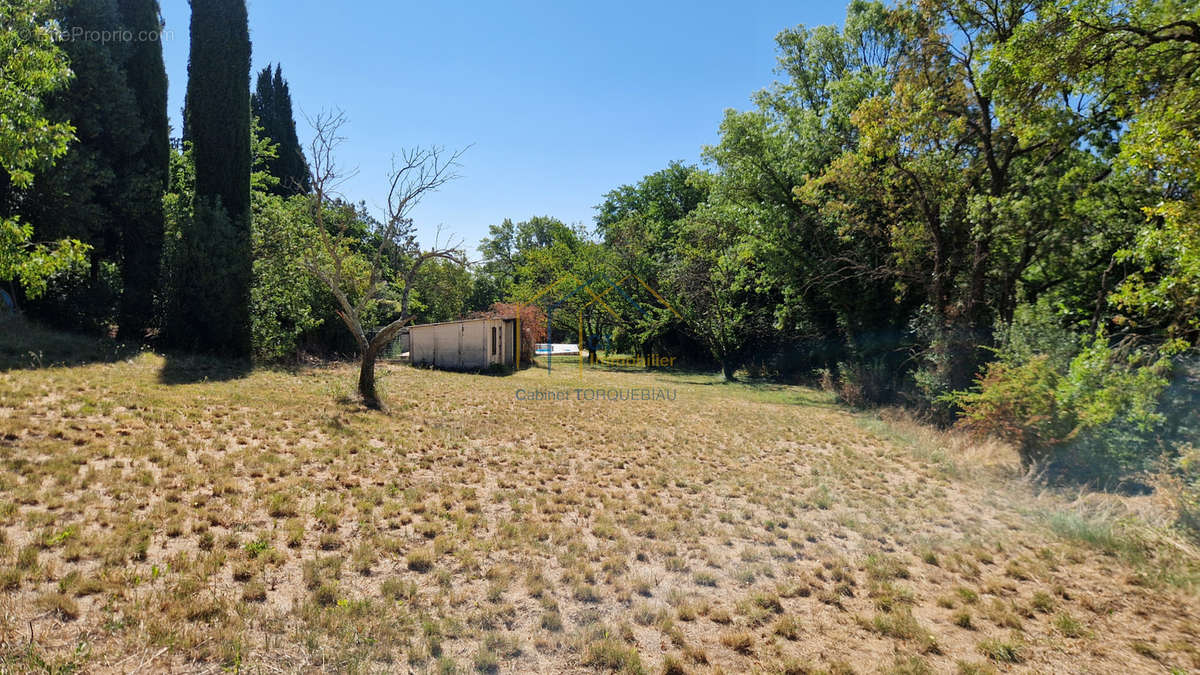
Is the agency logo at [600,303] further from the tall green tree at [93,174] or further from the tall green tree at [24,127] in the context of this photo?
the tall green tree at [24,127]

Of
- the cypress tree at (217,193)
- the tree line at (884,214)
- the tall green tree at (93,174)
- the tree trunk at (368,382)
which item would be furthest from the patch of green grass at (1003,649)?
the tall green tree at (93,174)

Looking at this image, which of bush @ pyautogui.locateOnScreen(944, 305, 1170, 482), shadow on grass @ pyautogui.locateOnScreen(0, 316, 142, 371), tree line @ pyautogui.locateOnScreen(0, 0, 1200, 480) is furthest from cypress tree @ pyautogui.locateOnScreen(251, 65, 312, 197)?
bush @ pyautogui.locateOnScreen(944, 305, 1170, 482)

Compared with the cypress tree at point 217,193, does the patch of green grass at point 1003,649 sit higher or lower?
lower

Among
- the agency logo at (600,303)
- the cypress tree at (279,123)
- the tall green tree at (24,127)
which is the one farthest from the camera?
the cypress tree at (279,123)

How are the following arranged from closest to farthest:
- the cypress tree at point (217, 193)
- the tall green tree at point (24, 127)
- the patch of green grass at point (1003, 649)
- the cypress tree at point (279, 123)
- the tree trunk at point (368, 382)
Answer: the patch of green grass at point (1003, 649) < the tall green tree at point (24, 127) < the tree trunk at point (368, 382) < the cypress tree at point (217, 193) < the cypress tree at point (279, 123)

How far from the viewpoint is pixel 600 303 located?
29031 mm

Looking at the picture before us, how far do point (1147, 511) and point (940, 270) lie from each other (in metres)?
7.20

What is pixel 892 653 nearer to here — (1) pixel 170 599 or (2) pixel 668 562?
(2) pixel 668 562

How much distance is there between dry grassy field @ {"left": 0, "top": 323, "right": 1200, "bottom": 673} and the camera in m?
2.87

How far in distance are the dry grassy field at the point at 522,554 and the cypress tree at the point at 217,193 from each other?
4236mm

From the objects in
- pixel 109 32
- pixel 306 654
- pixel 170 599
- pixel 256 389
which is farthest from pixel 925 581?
pixel 109 32

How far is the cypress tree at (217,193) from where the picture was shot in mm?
11992

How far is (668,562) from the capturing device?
414 centimetres

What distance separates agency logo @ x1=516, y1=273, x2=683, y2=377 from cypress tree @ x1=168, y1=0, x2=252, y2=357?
15.1m
